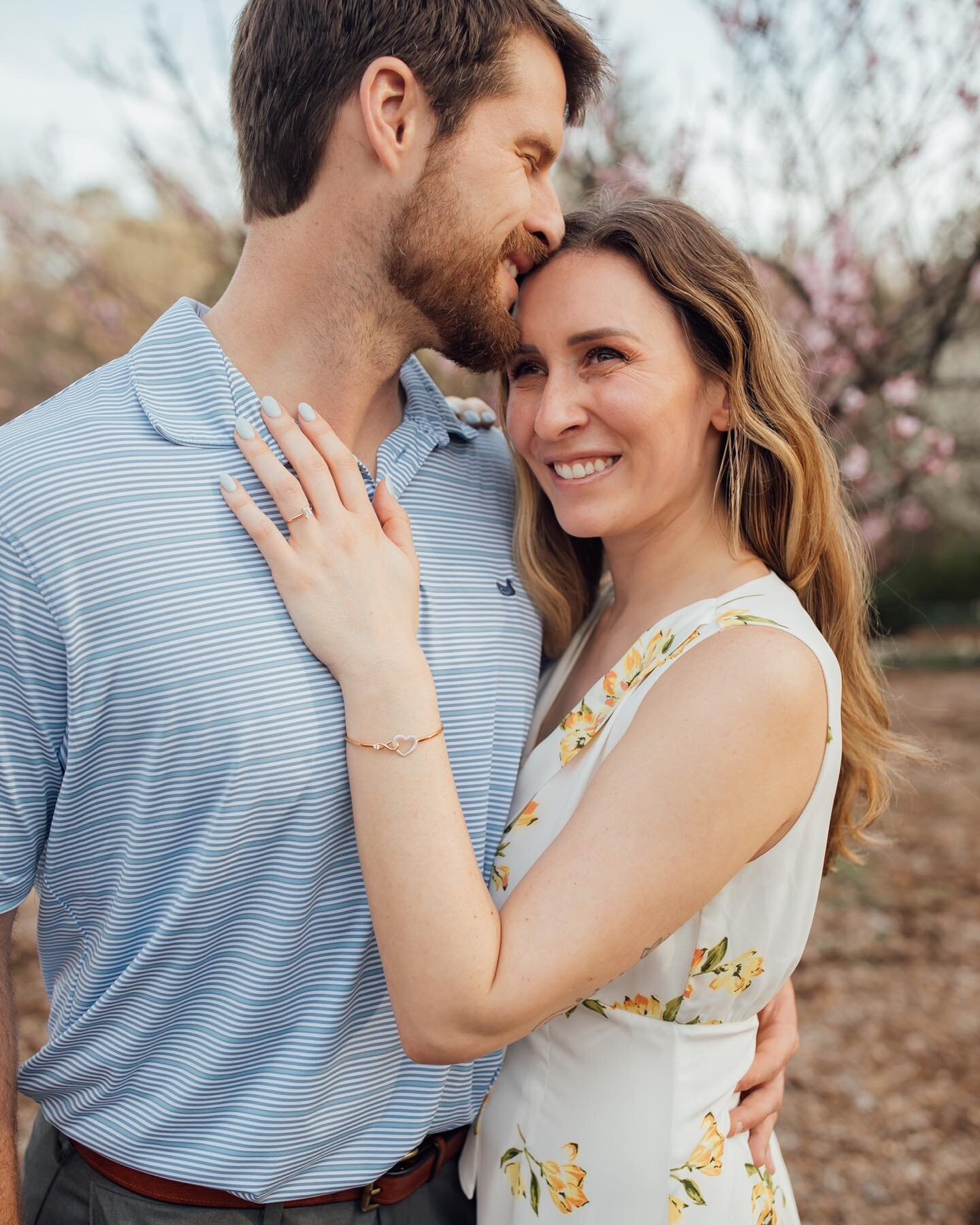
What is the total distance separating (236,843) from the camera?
1.45 meters

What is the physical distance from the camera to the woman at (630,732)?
1427mm

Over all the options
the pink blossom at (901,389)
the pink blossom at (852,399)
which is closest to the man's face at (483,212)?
the pink blossom at (852,399)

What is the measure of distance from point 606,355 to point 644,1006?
109cm

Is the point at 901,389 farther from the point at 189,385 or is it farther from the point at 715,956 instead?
the point at 189,385

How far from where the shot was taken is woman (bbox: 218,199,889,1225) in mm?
1427

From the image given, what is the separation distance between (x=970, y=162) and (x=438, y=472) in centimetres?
376

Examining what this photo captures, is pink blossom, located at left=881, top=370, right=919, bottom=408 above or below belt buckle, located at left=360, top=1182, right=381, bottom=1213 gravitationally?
above

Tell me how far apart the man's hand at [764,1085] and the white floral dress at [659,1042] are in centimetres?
4

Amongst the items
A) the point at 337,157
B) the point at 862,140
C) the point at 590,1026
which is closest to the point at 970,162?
the point at 862,140

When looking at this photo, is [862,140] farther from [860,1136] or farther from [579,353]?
[860,1136]

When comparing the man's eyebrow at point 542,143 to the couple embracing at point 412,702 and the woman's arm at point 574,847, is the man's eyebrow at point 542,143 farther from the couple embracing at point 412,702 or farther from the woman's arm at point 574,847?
the woman's arm at point 574,847

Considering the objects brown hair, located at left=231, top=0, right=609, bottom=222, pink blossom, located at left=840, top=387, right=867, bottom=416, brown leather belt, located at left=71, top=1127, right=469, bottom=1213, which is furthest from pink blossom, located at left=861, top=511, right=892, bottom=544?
brown leather belt, located at left=71, top=1127, right=469, bottom=1213

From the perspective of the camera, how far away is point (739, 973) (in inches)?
65.6

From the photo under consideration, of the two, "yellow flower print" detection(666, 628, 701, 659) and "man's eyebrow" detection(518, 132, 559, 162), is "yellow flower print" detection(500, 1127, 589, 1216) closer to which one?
"yellow flower print" detection(666, 628, 701, 659)
